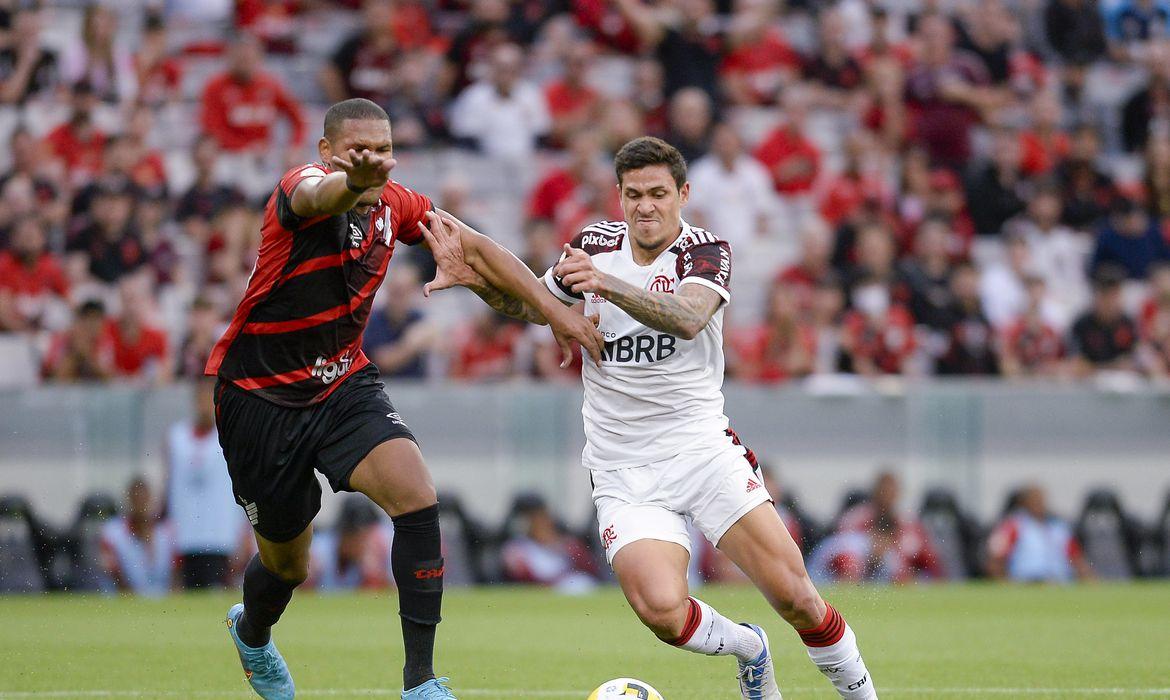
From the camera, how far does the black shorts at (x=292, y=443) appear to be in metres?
7.37

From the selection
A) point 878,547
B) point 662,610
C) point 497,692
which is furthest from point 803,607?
point 878,547

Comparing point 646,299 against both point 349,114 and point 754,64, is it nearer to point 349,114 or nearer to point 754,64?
point 349,114

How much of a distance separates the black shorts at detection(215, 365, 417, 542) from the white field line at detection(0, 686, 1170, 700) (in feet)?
4.23

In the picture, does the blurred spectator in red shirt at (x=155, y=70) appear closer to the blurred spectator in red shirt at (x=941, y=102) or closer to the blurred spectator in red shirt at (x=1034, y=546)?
the blurred spectator in red shirt at (x=941, y=102)

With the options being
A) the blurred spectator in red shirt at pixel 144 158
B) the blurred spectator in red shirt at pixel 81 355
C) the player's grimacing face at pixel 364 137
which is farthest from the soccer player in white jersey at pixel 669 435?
the blurred spectator in red shirt at pixel 144 158

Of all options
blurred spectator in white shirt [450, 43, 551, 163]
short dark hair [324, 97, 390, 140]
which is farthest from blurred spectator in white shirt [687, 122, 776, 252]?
short dark hair [324, 97, 390, 140]

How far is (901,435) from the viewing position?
15.5 meters

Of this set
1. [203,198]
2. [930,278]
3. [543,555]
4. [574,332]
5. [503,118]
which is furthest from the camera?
[503,118]

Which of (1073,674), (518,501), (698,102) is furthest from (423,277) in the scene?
(1073,674)

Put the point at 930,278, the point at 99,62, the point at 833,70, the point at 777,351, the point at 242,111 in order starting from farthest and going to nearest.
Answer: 1. the point at 833,70
2. the point at 99,62
3. the point at 242,111
4. the point at 930,278
5. the point at 777,351

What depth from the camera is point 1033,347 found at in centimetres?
1664

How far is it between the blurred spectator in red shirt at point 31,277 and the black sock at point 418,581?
9222 mm

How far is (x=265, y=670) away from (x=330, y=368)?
→ 1561 mm

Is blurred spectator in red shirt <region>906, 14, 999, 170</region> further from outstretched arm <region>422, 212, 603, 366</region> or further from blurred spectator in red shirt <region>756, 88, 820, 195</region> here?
outstretched arm <region>422, 212, 603, 366</region>
